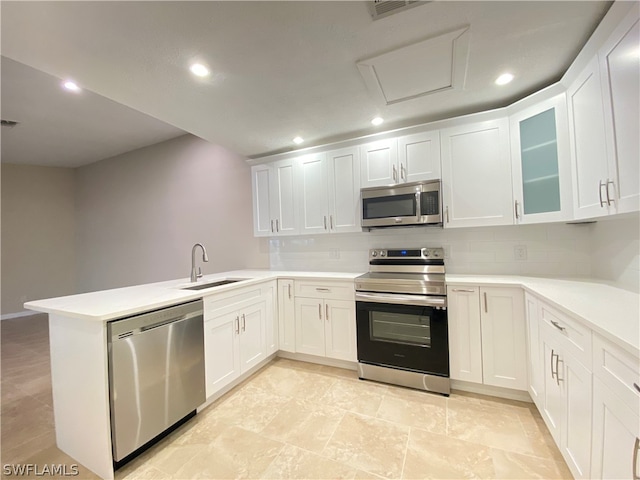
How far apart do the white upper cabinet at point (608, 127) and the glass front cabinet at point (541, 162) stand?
0.34 feet

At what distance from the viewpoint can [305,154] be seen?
3023mm

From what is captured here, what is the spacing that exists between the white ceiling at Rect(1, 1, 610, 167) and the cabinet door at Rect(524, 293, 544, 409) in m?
1.61

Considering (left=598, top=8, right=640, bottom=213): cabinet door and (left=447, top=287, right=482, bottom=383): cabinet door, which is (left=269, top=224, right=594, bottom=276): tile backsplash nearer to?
(left=447, top=287, right=482, bottom=383): cabinet door

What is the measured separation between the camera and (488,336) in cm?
203

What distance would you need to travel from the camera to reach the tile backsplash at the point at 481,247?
7.15ft

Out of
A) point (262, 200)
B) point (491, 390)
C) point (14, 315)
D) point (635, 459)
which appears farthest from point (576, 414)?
point (14, 315)

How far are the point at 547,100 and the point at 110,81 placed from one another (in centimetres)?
317

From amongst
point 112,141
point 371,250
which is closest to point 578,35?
point 371,250

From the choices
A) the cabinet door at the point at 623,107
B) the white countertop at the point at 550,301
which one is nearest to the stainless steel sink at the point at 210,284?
the white countertop at the point at 550,301

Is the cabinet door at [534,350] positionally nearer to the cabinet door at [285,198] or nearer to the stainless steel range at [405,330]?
the stainless steel range at [405,330]

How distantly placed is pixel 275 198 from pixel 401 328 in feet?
6.77

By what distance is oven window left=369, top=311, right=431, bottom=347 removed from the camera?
218 cm

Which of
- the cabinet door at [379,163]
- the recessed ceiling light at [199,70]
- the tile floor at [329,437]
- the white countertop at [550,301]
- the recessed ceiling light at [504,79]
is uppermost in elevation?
the recessed ceiling light at [199,70]

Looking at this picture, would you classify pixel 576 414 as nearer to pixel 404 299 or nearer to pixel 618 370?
pixel 618 370
